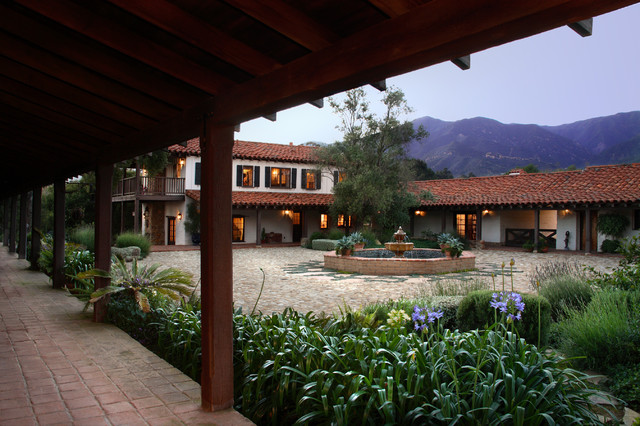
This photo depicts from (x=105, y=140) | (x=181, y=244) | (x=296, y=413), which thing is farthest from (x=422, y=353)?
(x=181, y=244)

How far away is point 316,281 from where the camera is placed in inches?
488

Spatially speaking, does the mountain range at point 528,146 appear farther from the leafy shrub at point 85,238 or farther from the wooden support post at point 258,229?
the leafy shrub at point 85,238

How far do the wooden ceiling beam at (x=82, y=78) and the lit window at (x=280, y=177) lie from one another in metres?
23.2

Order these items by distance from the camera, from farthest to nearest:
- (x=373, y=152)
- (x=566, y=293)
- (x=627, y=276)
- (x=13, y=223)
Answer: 1. (x=373, y=152)
2. (x=13, y=223)
3. (x=566, y=293)
4. (x=627, y=276)

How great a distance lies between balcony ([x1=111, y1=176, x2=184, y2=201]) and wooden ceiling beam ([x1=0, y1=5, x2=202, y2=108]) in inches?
843

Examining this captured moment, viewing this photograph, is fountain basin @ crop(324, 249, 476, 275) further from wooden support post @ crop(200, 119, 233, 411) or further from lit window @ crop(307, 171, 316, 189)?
lit window @ crop(307, 171, 316, 189)

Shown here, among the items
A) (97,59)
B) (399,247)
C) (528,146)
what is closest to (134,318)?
(97,59)

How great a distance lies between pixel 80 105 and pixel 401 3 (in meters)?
3.56

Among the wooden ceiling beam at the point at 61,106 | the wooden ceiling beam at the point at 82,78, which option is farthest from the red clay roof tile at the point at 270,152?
the wooden ceiling beam at the point at 82,78

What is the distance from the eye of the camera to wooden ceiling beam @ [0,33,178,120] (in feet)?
11.4

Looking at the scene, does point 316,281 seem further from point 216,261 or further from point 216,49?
point 216,49

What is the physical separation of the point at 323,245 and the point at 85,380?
756 inches

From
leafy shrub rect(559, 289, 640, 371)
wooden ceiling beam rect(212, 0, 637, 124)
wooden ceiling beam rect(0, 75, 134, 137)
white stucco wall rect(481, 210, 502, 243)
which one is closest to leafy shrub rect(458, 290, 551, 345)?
leafy shrub rect(559, 289, 640, 371)

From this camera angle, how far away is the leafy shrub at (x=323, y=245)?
75.0ft
